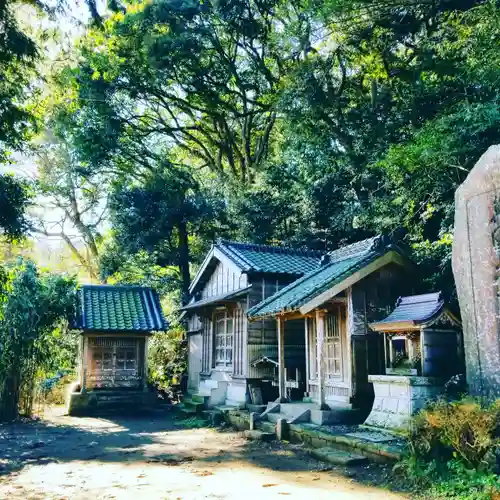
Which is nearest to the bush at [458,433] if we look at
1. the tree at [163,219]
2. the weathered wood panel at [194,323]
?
the weathered wood panel at [194,323]

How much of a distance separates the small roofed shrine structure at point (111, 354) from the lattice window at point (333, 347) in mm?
6822

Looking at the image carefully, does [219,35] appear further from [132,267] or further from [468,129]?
[468,129]

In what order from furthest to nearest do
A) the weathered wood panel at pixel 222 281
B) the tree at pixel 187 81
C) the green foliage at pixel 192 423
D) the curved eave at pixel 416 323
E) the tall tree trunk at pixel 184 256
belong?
the tall tree trunk at pixel 184 256 < the tree at pixel 187 81 < the weathered wood panel at pixel 222 281 < the green foliage at pixel 192 423 < the curved eave at pixel 416 323

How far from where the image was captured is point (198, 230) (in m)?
21.8

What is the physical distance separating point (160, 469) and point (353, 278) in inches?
224

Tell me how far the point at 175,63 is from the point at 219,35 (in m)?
2.45

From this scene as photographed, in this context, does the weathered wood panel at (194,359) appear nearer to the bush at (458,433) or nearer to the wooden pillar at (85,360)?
the wooden pillar at (85,360)

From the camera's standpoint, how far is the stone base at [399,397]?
29.7ft

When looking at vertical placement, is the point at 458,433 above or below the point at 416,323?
below

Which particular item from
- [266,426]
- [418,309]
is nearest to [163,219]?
[266,426]

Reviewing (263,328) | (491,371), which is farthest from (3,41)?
(263,328)

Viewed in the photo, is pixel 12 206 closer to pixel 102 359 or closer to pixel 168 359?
pixel 102 359

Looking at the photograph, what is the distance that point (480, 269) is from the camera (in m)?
8.55

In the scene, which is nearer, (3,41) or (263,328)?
(3,41)
